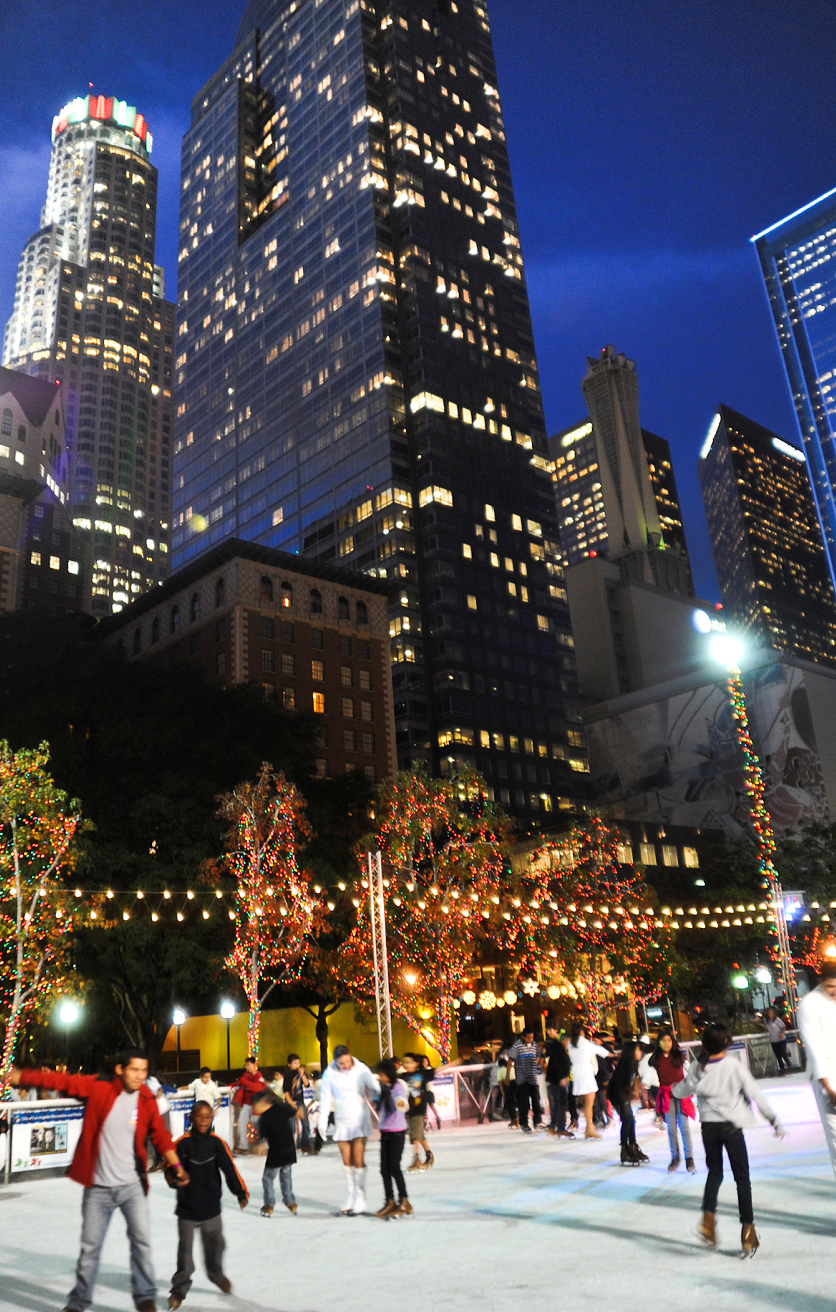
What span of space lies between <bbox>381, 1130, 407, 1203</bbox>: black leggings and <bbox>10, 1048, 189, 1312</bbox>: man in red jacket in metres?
4.06

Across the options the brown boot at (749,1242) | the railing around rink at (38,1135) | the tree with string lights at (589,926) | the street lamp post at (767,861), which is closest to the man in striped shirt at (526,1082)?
the railing around rink at (38,1135)

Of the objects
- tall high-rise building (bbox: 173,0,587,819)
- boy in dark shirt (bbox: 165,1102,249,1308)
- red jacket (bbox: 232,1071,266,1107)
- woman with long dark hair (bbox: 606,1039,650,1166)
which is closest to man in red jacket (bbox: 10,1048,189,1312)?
boy in dark shirt (bbox: 165,1102,249,1308)

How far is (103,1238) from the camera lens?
7523 millimetres

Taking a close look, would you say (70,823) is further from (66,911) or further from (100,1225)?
(100,1225)

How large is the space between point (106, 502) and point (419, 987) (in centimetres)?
16057

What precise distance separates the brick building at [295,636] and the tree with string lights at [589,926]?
97.1ft

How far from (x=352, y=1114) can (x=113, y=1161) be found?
16.9 ft

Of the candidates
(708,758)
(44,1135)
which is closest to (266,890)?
(44,1135)

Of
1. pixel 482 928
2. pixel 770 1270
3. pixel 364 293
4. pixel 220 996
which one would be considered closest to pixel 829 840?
pixel 482 928

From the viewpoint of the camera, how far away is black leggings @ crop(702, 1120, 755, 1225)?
27.6 ft

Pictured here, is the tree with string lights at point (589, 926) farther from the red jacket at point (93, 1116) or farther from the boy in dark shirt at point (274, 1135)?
the red jacket at point (93, 1116)

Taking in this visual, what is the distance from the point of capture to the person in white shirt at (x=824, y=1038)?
819 centimetres

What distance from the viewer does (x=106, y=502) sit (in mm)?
182125

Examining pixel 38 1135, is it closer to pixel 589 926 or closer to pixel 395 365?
pixel 589 926
